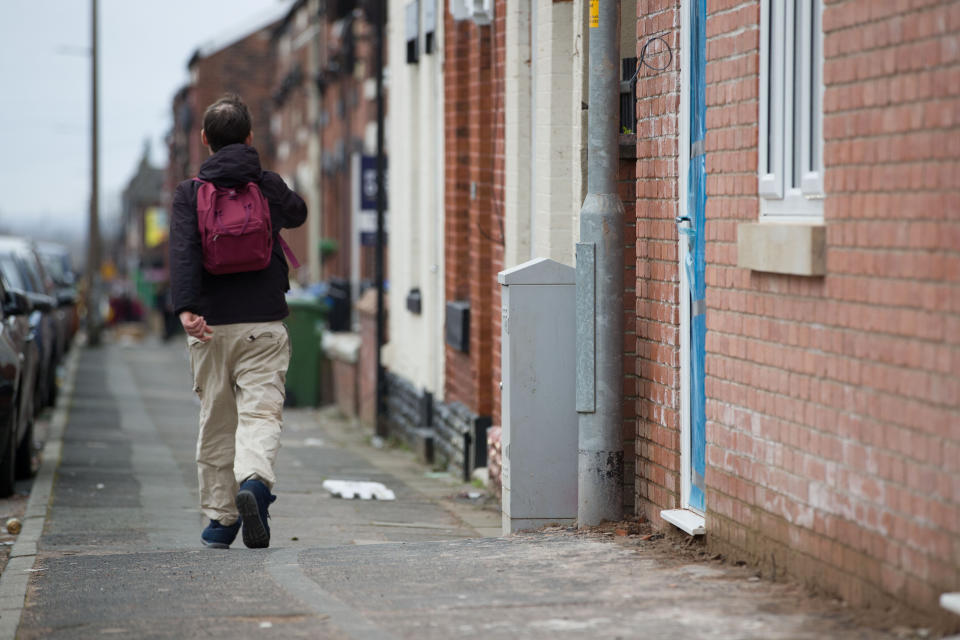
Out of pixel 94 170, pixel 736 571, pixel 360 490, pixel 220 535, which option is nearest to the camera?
pixel 736 571

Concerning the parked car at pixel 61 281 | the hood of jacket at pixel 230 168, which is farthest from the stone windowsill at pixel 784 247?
the parked car at pixel 61 281

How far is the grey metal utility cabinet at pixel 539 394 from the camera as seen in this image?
696cm

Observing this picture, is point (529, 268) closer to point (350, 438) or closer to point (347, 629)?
point (347, 629)

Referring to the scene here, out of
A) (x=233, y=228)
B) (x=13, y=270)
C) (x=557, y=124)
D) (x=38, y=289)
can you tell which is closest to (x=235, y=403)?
(x=233, y=228)

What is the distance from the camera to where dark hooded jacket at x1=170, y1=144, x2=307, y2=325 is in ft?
21.1

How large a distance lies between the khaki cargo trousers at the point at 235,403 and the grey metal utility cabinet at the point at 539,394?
110cm

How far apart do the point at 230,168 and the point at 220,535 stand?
5.55 ft

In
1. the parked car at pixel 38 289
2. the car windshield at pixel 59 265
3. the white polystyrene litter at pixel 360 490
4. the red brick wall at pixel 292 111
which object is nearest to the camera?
the white polystyrene litter at pixel 360 490

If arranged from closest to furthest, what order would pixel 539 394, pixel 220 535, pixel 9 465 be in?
pixel 220 535 → pixel 539 394 → pixel 9 465

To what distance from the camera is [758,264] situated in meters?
5.16

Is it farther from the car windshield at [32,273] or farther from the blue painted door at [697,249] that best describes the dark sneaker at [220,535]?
the car windshield at [32,273]

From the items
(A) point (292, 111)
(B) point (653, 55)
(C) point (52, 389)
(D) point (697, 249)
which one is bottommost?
(C) point (52, 389)

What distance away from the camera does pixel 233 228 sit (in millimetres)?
6430

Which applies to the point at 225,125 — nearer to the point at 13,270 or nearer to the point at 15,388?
the point at 15,388
